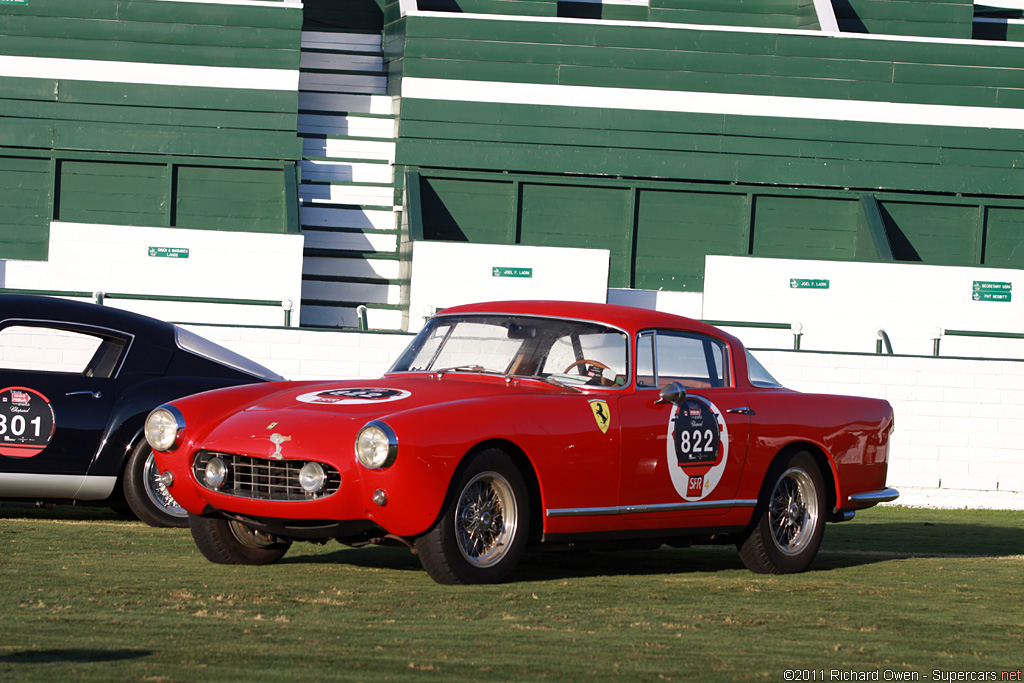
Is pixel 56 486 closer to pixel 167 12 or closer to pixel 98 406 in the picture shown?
pixel 98 406

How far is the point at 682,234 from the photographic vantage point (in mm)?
20016

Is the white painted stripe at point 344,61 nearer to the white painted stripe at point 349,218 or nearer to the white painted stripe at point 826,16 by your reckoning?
the white painted stripe at point 349,218

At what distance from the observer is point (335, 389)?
6.84 metres

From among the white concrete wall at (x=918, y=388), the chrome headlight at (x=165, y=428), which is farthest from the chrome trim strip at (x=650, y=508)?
the white concrete wall at (x=918, y=388)

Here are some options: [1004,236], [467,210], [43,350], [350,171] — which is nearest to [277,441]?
→ [43,350]

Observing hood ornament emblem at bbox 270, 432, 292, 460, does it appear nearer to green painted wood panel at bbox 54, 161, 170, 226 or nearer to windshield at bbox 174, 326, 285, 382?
windshield at bbox 174, 326, 285, 382

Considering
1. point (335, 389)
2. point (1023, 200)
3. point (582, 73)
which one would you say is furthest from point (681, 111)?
point (335, 389)

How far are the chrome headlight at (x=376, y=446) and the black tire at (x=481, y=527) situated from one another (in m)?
0.36

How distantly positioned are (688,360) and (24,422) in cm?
396

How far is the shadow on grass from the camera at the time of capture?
14.1ft

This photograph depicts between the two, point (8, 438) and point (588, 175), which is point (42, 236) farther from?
point (8, 438)

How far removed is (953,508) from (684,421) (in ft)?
22.2

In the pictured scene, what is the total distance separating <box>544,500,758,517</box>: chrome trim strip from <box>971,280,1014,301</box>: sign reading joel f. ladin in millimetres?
11634

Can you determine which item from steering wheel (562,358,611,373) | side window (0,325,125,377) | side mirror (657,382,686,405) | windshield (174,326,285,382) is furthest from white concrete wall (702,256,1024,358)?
side mirror (657,382,686,405)
